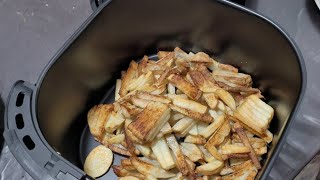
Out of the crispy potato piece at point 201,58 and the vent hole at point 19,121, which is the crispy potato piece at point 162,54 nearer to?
the crispy potato piece at point 201,58

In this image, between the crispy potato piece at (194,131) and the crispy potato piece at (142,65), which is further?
the crispy potato piece at (142,65)

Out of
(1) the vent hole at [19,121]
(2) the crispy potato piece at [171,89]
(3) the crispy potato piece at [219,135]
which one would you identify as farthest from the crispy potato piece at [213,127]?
(1) the vent hole at [19,121]

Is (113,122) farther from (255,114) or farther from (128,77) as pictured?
(255,114)

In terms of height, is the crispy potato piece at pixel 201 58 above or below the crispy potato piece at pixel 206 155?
above

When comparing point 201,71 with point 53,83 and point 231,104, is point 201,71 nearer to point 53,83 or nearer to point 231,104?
point 231,104

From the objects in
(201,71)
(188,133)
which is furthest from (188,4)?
(188,133)

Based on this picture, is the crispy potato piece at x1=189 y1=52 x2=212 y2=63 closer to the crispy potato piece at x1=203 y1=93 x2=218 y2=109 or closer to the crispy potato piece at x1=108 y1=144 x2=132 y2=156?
the crispy potato piece at x1=203 y1=93 x2=218 y2=109
